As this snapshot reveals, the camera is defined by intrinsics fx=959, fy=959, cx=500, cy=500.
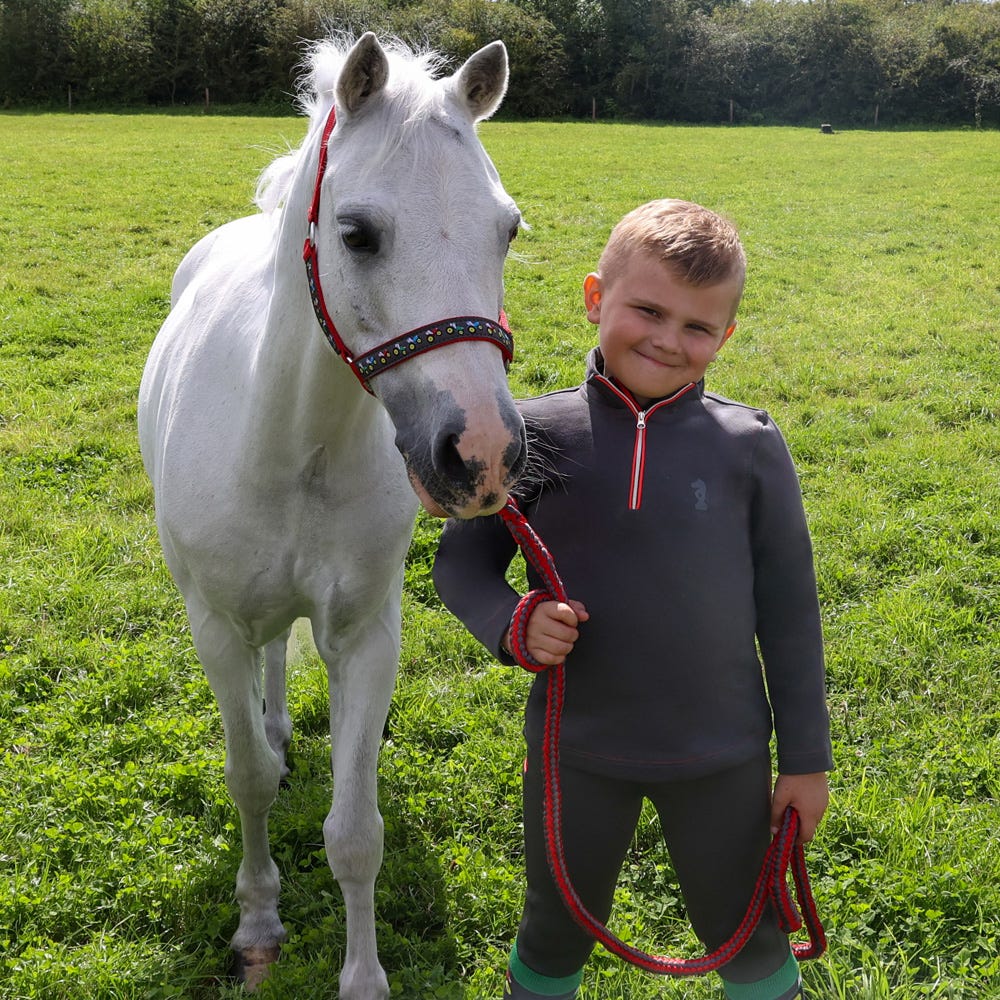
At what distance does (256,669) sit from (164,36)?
38958 millimetres

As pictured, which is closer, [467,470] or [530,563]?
[467,470]

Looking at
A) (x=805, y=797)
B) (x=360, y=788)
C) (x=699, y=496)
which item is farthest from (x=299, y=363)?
(x=805, y=797)

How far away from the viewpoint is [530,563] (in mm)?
1824

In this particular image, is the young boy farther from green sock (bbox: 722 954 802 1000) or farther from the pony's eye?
the pony's eye

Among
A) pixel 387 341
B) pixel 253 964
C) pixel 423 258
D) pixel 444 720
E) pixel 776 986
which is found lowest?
pixel 253 964

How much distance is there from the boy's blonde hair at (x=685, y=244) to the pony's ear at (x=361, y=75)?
537mm

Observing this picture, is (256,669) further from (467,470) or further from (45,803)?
(467,470)

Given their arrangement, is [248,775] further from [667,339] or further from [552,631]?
[667,339]

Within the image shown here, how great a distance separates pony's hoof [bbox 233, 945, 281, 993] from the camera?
2447mm

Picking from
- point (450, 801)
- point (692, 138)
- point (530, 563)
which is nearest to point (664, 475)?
point (530, 563)

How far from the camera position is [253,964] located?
2.49m

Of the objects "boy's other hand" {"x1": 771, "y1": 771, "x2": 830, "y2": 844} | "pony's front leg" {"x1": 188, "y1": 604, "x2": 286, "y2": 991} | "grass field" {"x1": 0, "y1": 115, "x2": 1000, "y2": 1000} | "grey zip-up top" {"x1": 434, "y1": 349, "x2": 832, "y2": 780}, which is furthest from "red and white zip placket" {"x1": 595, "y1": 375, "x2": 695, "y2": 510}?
"pony's front leg" {"x1": 188, "y1": 604, "x2": 286, "y2": 991}

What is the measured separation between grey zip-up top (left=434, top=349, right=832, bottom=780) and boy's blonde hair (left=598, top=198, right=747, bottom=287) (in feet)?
0.72

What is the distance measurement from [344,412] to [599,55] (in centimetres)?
4236
